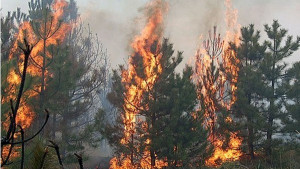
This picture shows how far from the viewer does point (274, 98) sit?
15.3 metres

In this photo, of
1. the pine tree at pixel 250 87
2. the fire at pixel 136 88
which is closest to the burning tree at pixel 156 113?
the fire at pixel 136 88

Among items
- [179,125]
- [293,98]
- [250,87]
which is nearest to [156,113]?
[179,125]

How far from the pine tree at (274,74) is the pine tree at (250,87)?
48cm

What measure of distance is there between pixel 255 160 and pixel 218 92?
4013 mm

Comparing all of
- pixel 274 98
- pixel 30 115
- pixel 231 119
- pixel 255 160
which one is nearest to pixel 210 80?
pixel 231 119

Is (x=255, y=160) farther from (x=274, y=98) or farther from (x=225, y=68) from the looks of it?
(x=225, y=68)

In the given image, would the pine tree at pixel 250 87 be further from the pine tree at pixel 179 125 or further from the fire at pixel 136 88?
the fire at pixel 136 88

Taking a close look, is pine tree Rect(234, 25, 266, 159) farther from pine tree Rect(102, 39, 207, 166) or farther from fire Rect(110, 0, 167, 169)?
fire Rect(110, 0, 167, 169)

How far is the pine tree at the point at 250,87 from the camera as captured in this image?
14.9 metres

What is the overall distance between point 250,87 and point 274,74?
1434 mm

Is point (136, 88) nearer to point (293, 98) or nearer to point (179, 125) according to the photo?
point (179, 125)

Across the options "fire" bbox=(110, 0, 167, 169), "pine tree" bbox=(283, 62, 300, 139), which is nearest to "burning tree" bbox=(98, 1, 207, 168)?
"fire" bbox=(110, 0, 167, 169)

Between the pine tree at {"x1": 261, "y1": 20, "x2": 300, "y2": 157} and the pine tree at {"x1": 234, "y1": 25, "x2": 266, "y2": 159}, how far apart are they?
0.48m

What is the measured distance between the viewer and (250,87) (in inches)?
607
